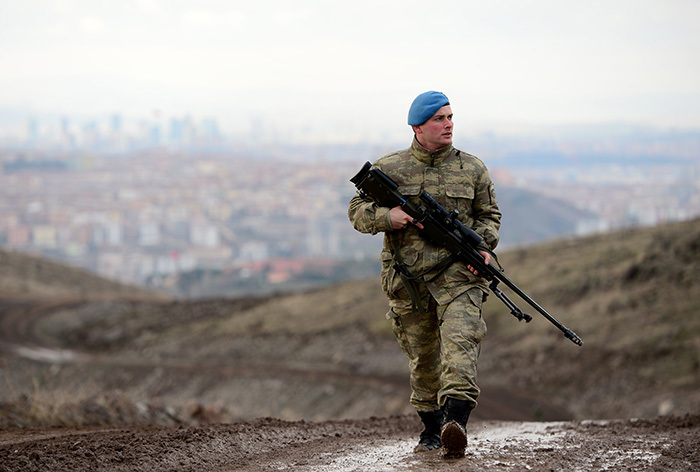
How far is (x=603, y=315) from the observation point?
20.9 metres

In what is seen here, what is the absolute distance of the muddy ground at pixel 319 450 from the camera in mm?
5680

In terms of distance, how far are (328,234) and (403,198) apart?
519ft

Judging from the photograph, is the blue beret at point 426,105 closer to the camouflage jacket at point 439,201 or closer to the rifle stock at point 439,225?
the camouflage jacket at point 439,201

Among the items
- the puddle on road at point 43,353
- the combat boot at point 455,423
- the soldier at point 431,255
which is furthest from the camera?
the puddle on road at point 43,353

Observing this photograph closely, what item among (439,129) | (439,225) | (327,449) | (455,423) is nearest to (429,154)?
(439,129)

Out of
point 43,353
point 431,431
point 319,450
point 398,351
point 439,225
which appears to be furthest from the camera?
point 43,353

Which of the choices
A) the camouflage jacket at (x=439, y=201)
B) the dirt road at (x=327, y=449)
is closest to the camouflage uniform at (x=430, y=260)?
the camouflage jacket at (x=439, y=201)

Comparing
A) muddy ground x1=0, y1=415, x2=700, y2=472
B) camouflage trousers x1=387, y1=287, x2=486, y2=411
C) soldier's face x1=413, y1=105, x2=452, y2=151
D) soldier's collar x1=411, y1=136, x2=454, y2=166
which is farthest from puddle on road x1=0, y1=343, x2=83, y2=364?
soldier's face x1=413, y1=105, x2=452, y2=151

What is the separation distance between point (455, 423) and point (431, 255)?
1188 millimetres

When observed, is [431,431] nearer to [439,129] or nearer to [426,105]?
[439,129]

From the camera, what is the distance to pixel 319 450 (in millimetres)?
6621

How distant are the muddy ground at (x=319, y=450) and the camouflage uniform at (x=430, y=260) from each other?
0.68 metres

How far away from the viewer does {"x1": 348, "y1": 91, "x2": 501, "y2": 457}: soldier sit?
234 inches

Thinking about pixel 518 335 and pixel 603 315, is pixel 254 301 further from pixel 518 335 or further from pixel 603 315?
pixel 603 315
